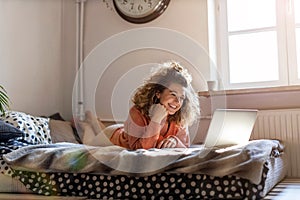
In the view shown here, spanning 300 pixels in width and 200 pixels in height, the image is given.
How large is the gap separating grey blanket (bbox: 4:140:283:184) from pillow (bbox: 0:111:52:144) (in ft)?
1.60

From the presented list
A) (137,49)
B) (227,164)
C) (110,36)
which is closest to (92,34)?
(110,36)

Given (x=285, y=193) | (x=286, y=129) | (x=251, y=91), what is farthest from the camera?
(x=251, y=91)

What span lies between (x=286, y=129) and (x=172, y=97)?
1037 mm

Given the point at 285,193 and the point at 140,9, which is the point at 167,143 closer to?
the point at 285,193

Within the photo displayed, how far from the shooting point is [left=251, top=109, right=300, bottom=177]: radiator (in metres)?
2.42

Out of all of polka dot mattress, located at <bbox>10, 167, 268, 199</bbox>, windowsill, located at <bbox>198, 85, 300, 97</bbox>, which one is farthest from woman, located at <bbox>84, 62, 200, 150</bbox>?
windowsill, located at <bbox>198, 85, 300, 97</bbox>

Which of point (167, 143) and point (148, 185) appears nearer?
point (148, 185)

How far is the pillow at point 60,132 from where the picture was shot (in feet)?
7.98

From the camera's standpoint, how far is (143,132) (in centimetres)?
173

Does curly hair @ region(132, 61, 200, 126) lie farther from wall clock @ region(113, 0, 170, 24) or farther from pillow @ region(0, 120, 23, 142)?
wall clock @ region(113, 0, 170, 24)

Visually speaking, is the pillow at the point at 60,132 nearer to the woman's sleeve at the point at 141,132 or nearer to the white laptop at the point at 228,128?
the woman's sleeve at the point at 141,132

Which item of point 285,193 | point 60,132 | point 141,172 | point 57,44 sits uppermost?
point 57,44

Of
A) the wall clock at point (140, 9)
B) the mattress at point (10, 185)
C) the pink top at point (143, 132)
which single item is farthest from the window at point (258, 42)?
the mattress at point (10, 185)

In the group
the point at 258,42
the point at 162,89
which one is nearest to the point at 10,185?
the point at 162,89
